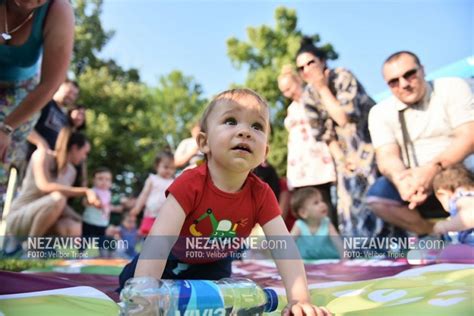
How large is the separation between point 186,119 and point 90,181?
249 centimetres

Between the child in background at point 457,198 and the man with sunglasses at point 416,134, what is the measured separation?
0.17 ft

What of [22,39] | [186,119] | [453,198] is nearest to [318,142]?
[453,198]

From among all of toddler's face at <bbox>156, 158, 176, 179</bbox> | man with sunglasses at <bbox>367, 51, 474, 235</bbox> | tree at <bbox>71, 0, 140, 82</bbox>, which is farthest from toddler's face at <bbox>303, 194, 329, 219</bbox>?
tree at <bbox>71, 0, 140, 82</bbox>

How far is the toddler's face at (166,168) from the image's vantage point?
3.65m

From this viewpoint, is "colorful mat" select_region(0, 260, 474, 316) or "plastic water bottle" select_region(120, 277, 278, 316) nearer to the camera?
"plastic water bottle" select_region(120, 277, 278, 316)

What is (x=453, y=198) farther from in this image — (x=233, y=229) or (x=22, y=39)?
(x=22, y=39)

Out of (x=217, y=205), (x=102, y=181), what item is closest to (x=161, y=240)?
(x=217, y=205)

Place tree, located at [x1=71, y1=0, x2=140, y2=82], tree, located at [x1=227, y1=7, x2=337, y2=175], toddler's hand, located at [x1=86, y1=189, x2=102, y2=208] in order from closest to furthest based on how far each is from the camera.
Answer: tree, located at [x1=227, y1=7, x2=337, y2=175], toddler's hand, located at [x1=86, y1=189, x2=102, y2=208], tree, located at [x1=71, y1=0, x2=140, y2=82]

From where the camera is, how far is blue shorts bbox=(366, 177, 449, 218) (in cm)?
254

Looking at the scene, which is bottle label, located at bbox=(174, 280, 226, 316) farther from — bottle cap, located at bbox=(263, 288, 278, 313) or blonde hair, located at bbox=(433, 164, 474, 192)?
blonde hair, located at bbox=(433, 164, 474, 192)

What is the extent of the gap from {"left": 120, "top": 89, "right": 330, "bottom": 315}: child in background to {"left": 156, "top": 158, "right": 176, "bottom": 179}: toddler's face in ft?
7.59

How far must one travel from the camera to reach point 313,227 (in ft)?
9.87

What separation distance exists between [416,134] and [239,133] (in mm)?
1732

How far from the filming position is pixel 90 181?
8406 millimetres
